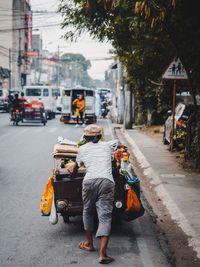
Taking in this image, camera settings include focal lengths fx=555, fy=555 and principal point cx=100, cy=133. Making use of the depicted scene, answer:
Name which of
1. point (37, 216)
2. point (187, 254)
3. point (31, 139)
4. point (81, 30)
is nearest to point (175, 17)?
point (81, 30)

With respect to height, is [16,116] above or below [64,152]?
below

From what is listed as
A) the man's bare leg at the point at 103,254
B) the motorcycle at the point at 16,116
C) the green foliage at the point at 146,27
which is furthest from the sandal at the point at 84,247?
the motorcycle at the point at 16,116

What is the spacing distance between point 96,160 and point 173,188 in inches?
196

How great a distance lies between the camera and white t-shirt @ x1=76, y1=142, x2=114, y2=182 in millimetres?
6691

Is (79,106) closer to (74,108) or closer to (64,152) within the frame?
(74,108)

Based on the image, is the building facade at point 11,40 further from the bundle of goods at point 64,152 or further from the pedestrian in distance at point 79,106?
the bundle of goods at point 64,152

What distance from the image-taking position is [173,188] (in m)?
11.4

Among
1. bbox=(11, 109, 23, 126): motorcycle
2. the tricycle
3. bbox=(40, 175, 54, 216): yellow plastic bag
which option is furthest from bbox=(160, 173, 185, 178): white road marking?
bbox=(11, 109, 23, 126): motorcycle

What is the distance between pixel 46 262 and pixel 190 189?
547 centimetres

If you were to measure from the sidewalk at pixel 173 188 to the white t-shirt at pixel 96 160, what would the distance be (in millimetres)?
1555

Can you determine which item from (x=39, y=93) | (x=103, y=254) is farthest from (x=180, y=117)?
(x=39, y=93)

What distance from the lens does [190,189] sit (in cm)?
1128

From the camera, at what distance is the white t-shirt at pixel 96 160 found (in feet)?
22.0

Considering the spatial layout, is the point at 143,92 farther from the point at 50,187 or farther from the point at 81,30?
the point at 50,187
